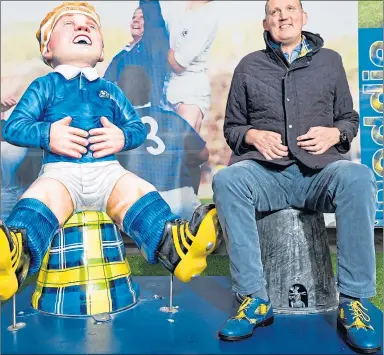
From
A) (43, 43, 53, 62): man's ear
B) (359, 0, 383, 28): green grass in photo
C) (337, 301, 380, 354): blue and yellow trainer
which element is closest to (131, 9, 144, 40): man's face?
(359, 0, 383, 28): green grass in photo

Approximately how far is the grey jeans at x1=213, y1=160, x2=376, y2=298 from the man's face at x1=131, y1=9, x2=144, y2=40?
209 centimetres

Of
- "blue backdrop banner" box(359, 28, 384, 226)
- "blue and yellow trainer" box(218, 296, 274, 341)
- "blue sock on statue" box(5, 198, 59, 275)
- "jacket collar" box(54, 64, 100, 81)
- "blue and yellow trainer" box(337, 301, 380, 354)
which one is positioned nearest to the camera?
"blue and yellow trainer" box(337, 301, 380, 354)

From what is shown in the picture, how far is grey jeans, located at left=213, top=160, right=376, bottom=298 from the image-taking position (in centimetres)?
164

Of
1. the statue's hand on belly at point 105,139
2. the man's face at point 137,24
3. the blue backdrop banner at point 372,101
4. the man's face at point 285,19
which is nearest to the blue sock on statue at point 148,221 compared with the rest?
the statue's hand on belly at point 105,139

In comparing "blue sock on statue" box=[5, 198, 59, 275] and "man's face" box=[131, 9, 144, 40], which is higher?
"man's face" box=[131, 9, 144, 40]

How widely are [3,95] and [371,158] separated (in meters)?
2.58

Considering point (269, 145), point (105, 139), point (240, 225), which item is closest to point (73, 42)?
point (105, 139)

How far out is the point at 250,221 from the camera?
1715 mm

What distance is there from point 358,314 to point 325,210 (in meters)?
0.38

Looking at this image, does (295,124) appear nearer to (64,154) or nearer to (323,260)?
(323,260)

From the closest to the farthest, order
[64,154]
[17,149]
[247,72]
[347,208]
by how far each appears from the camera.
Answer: [347,208] < [64,154] < [247,72] < [17,149]

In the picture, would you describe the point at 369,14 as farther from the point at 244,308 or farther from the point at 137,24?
the point at 244,308

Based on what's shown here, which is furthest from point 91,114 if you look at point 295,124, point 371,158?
point 371,158

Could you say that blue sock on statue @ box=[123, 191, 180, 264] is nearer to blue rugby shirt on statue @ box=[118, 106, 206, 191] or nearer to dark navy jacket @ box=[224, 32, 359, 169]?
dark navy jacket @ box=[224, 32, 359, 169]
